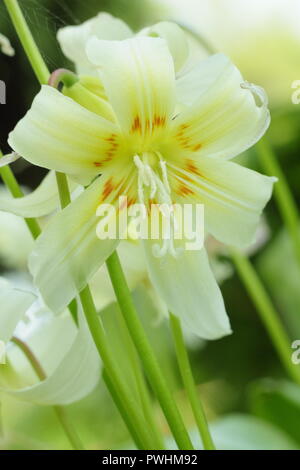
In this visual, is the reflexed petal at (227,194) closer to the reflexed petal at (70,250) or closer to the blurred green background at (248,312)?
the reflexed petal at (70,250)

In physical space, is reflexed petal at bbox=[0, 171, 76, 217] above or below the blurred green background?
below

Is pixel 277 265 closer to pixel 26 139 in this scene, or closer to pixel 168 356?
pixel 168 356

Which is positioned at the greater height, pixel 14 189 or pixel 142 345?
pixel 14 189

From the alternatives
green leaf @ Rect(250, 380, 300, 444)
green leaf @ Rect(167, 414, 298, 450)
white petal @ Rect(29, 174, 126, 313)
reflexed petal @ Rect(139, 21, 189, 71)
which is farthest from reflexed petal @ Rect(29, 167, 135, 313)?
green leaf @ Rect(250, 380, 300, 444)

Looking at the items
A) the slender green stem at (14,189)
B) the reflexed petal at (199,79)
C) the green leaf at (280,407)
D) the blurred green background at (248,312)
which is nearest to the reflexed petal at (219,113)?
the reflexed petal at (199,79)

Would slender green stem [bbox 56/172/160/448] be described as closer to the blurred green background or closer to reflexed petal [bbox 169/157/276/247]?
reflexed petal [bbox 169/157/276/247]

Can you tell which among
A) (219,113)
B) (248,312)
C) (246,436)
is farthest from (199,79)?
(248,312)

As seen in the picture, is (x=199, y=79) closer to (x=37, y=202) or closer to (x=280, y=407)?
(x=37, y=202)

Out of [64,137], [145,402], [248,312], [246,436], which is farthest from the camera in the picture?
[248,312]
